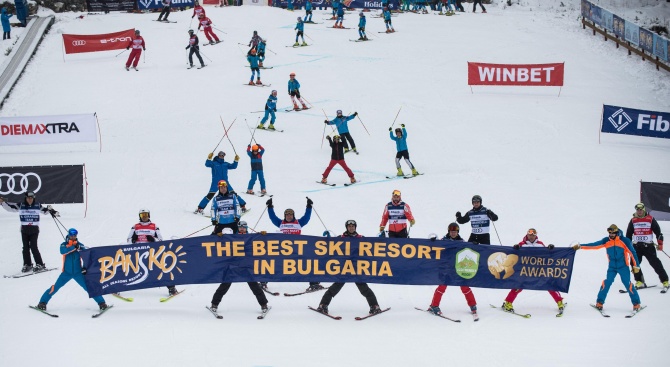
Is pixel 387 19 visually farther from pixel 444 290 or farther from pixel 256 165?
pixel 444 290

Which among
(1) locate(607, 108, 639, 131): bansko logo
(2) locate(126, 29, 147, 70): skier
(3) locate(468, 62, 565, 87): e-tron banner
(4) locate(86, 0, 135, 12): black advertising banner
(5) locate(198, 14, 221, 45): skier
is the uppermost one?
(4) locate(86, 0, 135, 12): black advertising banner

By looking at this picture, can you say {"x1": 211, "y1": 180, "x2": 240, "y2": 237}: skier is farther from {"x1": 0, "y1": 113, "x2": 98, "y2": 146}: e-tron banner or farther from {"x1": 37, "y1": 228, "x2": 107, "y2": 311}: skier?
{"x1": 0, "y1": 113, "x2": 98, "y2": 146}: e-tron banner

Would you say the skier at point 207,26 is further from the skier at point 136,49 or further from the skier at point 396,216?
the skier at point 396,216

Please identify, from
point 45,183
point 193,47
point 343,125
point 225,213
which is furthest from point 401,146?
point 193,47

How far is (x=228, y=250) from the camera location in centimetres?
1122

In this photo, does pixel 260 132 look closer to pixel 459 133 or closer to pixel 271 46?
pixel 459 133

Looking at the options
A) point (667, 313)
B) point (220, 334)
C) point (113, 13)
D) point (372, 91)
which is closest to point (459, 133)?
point (372, 91)

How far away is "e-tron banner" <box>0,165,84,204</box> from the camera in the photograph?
15.6 meters

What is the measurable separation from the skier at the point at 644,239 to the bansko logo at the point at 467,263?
3092 mm

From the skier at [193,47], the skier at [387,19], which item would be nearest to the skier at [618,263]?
the skier at [193,47]

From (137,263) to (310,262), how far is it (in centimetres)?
257

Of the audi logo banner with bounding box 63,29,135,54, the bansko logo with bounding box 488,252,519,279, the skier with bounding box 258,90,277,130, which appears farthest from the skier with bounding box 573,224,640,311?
the audi logo banner with bounding box 63,29,135,54

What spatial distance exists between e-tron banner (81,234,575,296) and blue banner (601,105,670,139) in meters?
10.9

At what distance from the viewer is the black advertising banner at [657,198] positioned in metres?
14.9
